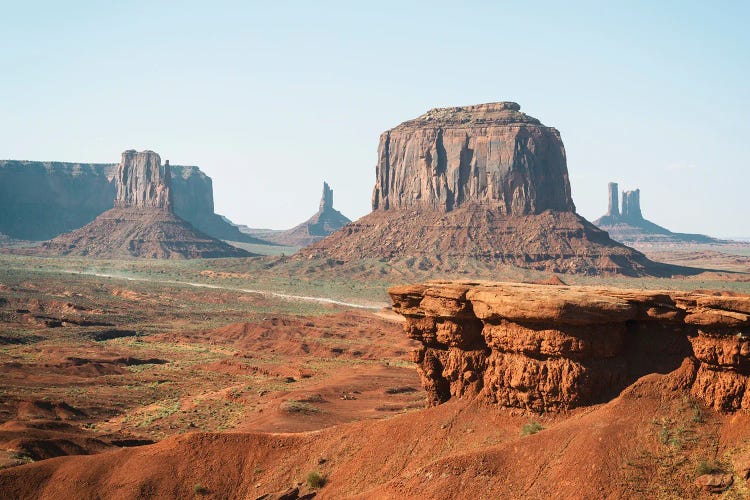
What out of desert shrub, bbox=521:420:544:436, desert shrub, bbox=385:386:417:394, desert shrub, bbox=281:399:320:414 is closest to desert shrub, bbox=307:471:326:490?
desert shrub, bbox=521:420:544:436

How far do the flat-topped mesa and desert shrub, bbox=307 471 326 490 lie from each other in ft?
428

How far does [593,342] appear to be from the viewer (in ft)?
68.4

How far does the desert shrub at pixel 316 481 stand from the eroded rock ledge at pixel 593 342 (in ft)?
14.6

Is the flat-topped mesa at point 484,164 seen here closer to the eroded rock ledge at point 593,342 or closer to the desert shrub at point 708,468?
the eroded rock ledge at point 593,342

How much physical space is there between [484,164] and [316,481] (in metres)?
133

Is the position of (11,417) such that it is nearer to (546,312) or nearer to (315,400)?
(315,400)

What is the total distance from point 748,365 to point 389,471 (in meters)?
8.82

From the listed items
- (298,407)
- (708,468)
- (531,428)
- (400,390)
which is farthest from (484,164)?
(708,468)

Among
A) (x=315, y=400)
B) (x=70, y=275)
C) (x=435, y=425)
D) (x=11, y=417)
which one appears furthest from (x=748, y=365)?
(x=70, y=275)

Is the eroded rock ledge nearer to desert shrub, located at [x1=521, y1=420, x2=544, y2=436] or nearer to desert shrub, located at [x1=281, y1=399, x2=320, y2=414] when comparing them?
desert shrub, located at [x1=521, y1=420, x2=544, y2=436]

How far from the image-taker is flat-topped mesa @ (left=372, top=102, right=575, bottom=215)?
15138cm

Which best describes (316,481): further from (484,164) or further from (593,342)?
(484,164)

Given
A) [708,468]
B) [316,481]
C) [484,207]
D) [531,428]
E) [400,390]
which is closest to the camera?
[708,468]

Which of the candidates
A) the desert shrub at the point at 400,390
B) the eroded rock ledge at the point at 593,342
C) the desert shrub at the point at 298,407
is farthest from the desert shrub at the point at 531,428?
the desert shrub at the point at 400,390
